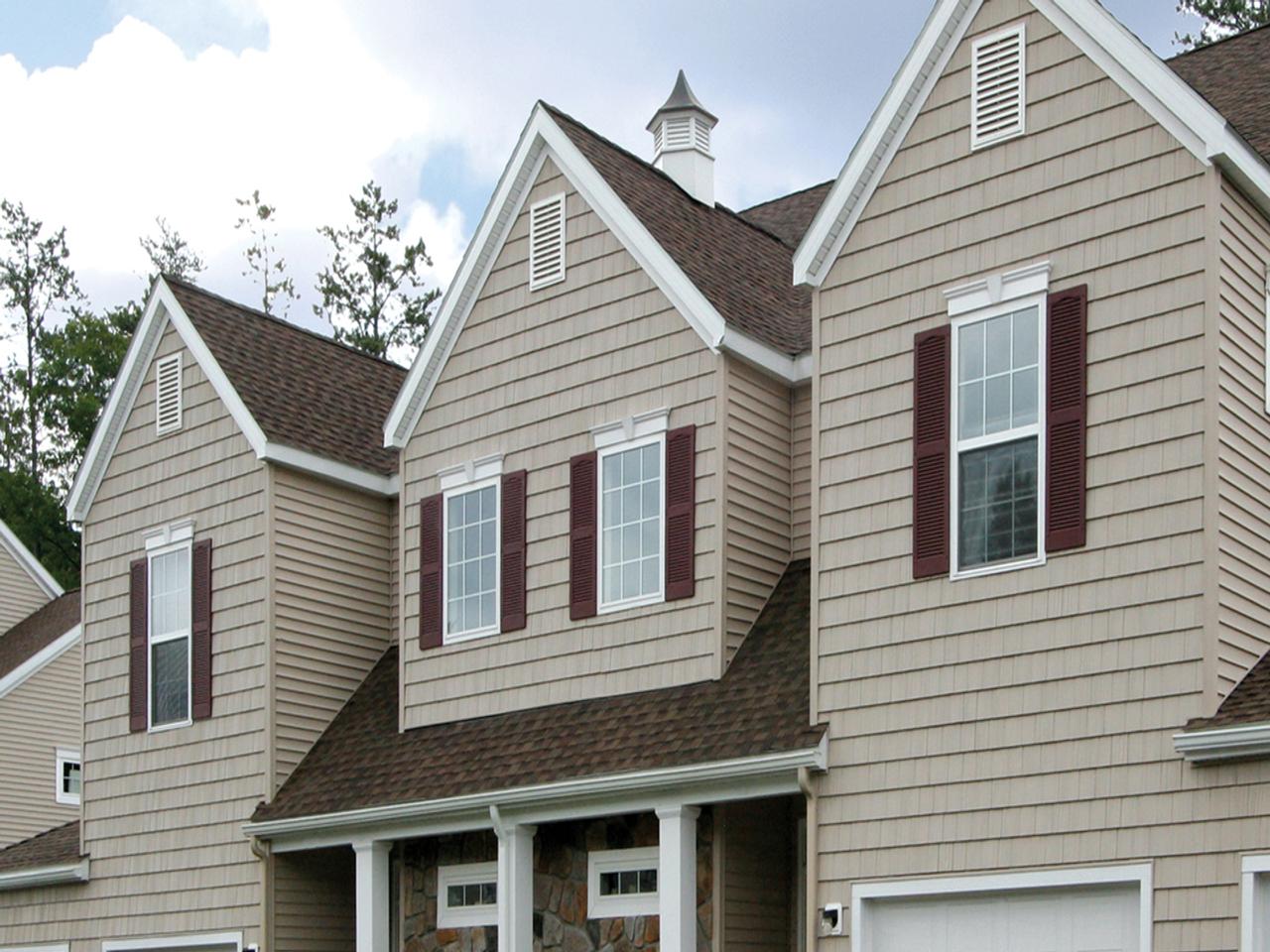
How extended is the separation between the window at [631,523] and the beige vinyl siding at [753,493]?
2.12 ft

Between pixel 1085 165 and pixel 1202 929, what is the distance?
4.99 metres

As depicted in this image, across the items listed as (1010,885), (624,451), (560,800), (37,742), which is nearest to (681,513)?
(624,451)

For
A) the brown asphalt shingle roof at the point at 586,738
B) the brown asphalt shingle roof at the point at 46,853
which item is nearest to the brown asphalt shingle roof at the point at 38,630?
the brown asphalt shingle roof at the point at 46,853

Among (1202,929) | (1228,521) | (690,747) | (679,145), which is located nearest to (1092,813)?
(1202,929)

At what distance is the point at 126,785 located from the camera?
19.4 meters

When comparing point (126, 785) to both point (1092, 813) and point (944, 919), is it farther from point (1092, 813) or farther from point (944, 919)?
point (1092, 813)

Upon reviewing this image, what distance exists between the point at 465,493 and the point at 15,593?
54.2 feet

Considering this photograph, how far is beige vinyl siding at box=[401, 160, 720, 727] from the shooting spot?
604 inches

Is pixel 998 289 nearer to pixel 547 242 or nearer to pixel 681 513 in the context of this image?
pixel 681 513

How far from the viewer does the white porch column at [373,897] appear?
54.6 feet

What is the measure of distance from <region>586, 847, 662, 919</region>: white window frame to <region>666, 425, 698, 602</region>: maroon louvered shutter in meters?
2.04

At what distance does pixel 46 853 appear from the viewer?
2045 cm

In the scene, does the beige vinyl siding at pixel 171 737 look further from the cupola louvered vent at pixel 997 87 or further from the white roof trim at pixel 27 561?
the white roof trim at pixel 27 561

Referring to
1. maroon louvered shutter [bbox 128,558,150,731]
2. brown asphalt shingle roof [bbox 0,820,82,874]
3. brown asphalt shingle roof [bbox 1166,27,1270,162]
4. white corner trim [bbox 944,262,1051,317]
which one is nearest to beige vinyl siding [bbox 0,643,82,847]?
brown asphalt shingle roof [bbox 0,820,82,874]
